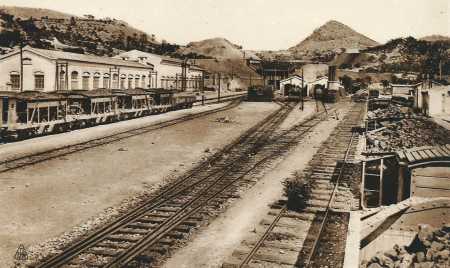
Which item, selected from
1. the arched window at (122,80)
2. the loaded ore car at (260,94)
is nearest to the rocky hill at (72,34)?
the arched window at (122,80)

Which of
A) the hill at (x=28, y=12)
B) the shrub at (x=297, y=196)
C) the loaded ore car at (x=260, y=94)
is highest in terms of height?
the hill at (x=28, y=12)

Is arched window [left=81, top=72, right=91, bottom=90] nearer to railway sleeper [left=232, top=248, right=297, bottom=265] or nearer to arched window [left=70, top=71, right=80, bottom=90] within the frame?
arched window [left=70, top=71, right=80, bottom=90]

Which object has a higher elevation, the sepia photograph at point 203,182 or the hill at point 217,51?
the hill at point 217,51

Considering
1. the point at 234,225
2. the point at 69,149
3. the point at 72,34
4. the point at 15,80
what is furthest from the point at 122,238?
the point at 72,34

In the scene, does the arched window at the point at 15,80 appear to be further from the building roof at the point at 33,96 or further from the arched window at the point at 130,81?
the arched window at the point at 130,81

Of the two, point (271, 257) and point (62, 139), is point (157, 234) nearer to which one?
point (271, 257)

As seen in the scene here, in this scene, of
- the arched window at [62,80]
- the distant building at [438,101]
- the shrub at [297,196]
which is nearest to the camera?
the shrub at [297,196]
